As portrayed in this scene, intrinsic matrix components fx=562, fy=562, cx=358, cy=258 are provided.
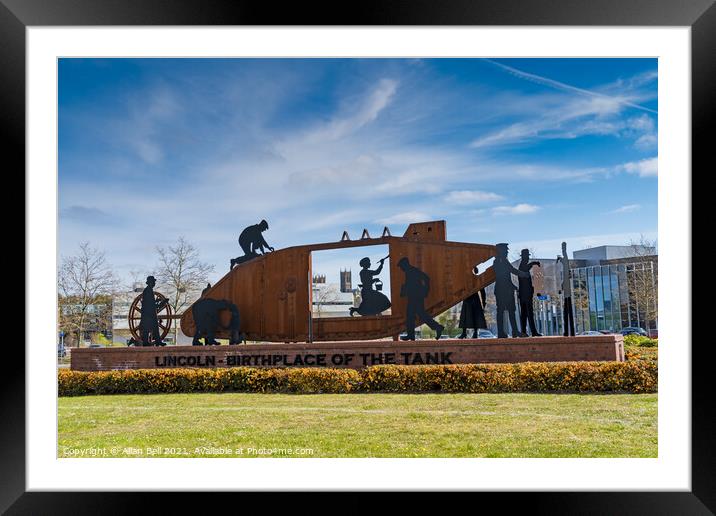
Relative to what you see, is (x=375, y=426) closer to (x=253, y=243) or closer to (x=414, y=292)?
(x=414, y=292)

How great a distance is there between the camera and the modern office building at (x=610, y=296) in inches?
1211

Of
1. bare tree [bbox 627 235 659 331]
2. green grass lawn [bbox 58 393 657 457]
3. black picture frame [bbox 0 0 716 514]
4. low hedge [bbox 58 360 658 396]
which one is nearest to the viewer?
black picture frame [bbox 0 0 716 514]

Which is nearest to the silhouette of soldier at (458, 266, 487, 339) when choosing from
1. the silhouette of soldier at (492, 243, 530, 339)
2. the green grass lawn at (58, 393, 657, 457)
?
the silhouette of soldier at (492, 243, 530, 339)

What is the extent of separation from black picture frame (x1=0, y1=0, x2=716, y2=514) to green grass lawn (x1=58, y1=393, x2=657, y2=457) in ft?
8.47

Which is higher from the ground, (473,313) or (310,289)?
(310,289)

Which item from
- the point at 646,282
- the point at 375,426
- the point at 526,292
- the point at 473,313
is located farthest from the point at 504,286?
the point at 646,282

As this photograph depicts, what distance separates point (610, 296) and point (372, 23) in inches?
1850

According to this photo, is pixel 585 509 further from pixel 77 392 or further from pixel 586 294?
pixel 586 294

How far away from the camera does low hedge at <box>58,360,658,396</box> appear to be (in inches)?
454

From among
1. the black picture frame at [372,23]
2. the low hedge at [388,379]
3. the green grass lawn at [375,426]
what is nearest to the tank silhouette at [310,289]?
the low hedge at [388,379]

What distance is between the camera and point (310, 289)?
15500 millimetres

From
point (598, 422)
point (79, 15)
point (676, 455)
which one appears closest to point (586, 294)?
point (598, 422)

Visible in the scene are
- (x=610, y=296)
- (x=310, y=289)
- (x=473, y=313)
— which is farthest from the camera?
(x=610, y=296)

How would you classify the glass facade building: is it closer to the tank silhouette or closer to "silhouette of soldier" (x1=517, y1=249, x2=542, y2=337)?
"silhouette of soldier" (x1=517, y1=249, x2=542, y2=337)
